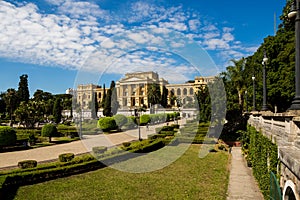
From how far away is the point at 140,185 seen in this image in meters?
11.2

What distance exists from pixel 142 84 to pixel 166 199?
69398 millimetres

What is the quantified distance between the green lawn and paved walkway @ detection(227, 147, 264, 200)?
339 mm

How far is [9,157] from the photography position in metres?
17.8

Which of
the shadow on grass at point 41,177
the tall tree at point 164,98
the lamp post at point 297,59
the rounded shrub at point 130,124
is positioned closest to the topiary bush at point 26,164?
the shadow on grass at point 41,177

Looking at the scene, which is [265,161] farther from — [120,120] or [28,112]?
[28,112]

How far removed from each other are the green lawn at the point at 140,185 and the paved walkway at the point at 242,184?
0.34 m

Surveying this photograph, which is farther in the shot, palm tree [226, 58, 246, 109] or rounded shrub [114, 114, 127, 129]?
rounded shrub [114, 114, 127, 129]

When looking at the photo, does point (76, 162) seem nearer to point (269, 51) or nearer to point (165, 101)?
point (269, 51)

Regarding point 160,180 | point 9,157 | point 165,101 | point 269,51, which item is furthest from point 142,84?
point 160,180

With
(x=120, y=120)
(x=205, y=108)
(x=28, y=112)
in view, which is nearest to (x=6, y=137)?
(x=28, y=112)

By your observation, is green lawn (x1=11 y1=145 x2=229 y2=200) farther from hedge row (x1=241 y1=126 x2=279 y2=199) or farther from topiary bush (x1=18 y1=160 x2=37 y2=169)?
topiary bush (x1=18 y1=160 x2=37 y2=169)

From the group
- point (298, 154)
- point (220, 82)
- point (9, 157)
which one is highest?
point (220, 82)

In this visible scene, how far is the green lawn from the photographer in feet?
32.2

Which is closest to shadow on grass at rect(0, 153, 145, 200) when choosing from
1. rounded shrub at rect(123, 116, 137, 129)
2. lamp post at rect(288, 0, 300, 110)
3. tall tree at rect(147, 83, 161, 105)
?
lamp post at rect(288, 0, 300, 110)
